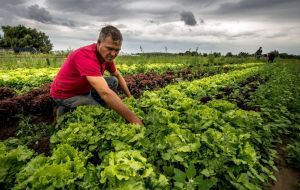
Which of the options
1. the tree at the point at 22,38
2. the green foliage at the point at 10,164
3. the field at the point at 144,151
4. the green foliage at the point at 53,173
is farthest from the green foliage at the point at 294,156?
the tree at the point at 22,38

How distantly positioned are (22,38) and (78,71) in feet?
199

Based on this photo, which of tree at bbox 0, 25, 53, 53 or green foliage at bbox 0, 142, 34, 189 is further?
tree at bbox 0, 25, 53, 53

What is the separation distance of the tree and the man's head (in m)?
56.6

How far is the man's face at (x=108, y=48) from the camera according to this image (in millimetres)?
3540

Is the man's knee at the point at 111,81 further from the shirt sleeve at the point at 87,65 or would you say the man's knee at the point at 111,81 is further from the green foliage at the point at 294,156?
the green foliage at the point at 294,156

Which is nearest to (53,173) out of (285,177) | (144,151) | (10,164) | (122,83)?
(10,164)

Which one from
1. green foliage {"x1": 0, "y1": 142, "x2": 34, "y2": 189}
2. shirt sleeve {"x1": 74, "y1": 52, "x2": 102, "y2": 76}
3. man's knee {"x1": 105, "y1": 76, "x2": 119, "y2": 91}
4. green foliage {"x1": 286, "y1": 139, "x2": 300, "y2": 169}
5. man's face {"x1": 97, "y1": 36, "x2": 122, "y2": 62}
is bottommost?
green foliage {"x1": 286, "y1": 139, "x2": 300, "y2": 169}

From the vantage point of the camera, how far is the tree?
188ft

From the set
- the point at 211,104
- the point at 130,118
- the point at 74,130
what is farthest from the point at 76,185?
Result: the point at 211,104

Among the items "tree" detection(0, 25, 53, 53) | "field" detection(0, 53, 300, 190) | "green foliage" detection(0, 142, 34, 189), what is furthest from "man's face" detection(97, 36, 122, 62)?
"tree" detection(0, 25, 53, 53)

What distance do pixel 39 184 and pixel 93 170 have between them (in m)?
0.41

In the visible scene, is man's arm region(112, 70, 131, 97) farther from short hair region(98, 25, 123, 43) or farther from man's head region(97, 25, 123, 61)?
short hair region(98, 25, 123, 43)

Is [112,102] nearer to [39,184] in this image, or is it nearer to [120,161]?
[120,161]

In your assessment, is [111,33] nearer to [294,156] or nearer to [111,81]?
[111,81]
